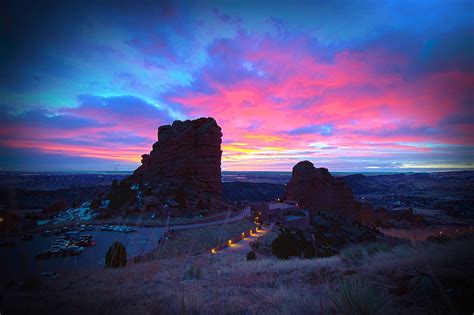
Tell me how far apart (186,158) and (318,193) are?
101 feet

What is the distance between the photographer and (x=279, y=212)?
42.5m

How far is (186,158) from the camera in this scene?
4969 cm

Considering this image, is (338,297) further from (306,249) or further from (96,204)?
(96,204)

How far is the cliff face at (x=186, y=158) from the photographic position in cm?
4916

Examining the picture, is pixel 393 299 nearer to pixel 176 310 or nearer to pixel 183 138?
pixel 176 310

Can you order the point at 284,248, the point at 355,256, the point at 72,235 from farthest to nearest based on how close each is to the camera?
the point at 72,235 → the point at 284,248 → the point at 355,256

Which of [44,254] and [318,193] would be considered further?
[318,193]

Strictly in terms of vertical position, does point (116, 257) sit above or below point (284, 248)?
above

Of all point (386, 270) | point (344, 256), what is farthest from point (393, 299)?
point (344, 256)

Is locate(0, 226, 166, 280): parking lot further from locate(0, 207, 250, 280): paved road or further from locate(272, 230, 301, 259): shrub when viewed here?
locate(272, 230, 301, 259): shrub

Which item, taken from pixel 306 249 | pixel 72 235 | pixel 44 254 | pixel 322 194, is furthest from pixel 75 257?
pixel 322 194

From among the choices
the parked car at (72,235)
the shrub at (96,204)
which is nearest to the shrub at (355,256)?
the parked car at (72,235)

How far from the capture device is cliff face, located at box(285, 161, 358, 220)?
5584 centimetres

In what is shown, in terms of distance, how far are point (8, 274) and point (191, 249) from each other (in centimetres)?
1342
